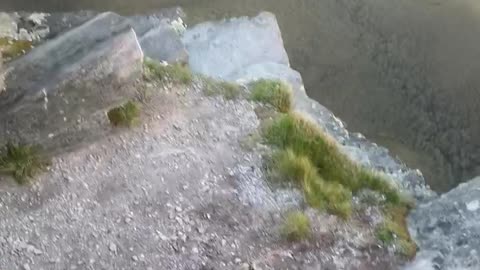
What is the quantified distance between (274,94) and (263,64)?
2.80 ft

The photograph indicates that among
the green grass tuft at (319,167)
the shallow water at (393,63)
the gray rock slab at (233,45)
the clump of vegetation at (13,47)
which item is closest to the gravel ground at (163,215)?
the green grass tuft at (319,167)

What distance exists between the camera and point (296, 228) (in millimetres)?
5191

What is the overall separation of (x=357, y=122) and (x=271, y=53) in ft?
3.29

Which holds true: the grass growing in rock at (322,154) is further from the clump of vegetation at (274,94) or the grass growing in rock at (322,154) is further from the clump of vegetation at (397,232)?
the clump of vegetation at (274,94)

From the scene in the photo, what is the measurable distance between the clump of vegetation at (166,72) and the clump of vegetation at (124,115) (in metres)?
0.37

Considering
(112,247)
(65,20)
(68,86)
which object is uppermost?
(68,86)

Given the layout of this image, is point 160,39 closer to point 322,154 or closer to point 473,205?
point 322,154

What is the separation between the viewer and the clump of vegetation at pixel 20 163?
17.2 feet

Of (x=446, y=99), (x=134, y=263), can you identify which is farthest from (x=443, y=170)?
(x=134, y=263)

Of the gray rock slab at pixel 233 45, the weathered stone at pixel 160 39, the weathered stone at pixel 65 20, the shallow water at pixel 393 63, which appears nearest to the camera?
the weathered stone at pixel 160 39

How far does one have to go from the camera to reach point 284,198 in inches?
214

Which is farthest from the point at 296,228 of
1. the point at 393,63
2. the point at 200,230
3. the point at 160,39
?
Answer: the point at 393,63

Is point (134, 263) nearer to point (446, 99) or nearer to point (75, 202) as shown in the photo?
point (75, 202)

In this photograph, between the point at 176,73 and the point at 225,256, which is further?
the point at 176,73
